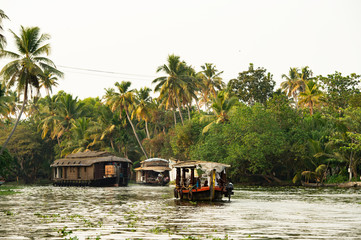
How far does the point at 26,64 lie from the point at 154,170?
2557cm

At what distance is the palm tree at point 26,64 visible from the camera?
42719 mm

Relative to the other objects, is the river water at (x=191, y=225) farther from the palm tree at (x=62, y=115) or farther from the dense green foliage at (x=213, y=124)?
the palm tree at (x=62, y=115)

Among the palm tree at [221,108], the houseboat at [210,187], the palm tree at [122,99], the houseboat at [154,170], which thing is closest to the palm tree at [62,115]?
the palm tree at [122,99]

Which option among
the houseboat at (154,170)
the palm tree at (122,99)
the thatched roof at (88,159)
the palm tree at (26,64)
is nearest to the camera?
the palm tree at (26,64)

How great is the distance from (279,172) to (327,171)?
6183mm

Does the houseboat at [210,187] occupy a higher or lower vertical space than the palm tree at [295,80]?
lower

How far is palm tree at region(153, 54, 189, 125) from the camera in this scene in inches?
Answer: 2527

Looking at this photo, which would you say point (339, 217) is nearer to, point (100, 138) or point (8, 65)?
point (8, 65)

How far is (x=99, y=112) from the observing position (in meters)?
79.9

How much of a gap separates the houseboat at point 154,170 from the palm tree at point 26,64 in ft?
76.6

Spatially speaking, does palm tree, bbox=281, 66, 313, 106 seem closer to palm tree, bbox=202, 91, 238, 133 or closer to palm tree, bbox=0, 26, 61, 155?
palm tree, bbox=202, 91, 238, 133

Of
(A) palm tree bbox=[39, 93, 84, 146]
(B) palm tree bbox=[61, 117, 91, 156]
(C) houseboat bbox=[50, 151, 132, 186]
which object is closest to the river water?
(C) houseboat bbox=[50, 151, 132, 186]

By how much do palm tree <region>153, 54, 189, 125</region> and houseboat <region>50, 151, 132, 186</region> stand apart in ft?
36.2

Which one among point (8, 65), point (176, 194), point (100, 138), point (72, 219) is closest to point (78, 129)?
point (100, 138)
